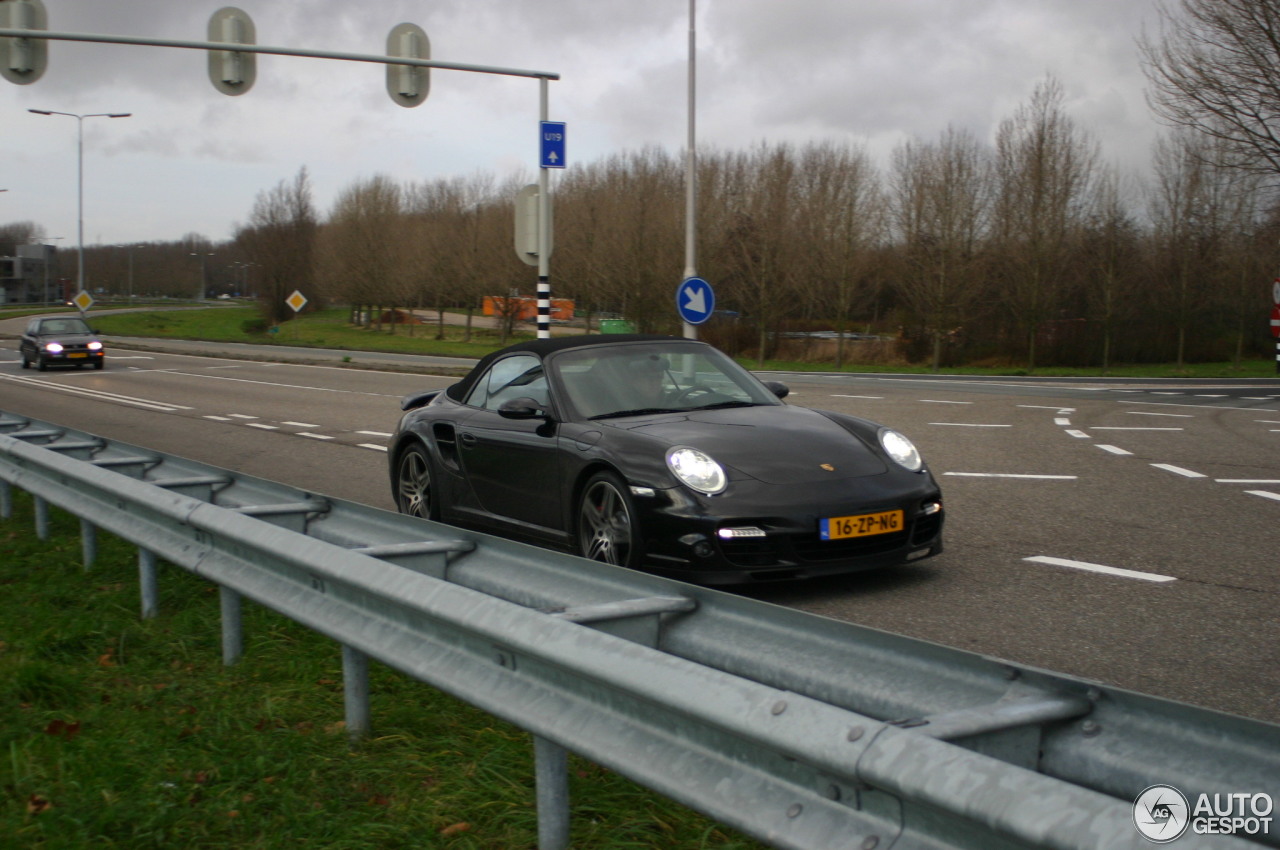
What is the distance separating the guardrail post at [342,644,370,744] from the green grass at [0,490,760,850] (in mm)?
49

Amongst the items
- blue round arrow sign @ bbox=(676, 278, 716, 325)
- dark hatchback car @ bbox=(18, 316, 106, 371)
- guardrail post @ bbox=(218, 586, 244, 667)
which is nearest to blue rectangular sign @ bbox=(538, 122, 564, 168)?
blue round arrow sign @ bbox=(676, 278, 716, 325)

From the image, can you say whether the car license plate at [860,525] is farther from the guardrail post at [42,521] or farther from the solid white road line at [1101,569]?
the guardrail post at [42,521]

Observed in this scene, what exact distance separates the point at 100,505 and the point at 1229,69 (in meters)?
28.0

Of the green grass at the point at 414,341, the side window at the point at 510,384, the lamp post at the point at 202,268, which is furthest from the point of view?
the lamp post at the point at 202,268

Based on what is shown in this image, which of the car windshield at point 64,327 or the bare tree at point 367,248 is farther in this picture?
the bare tree at point 367,248

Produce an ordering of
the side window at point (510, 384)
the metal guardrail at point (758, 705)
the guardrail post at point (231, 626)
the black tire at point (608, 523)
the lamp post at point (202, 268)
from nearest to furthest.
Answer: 1. the metal guardrail at point (758, 705)
2. the guardrail post at point (231, 626)
3. the black tire at point (608, 523)
4. the side window at point (510, 384)
5. the lamp post at point (202, 268)

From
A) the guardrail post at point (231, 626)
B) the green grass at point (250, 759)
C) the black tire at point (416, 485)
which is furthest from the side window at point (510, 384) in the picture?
the guardrail post at point (231, 626)

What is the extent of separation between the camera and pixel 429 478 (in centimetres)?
750

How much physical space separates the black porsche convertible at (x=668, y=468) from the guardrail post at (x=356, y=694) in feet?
6.71

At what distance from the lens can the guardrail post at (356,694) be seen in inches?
144

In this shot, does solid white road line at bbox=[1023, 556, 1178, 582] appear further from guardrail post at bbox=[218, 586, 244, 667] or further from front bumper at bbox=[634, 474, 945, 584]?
guardrail post at bbox=[218, 586, 244, 667]

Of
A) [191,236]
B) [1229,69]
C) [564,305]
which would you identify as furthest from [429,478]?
[191,236]

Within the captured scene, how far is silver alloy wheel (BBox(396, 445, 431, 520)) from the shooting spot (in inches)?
299

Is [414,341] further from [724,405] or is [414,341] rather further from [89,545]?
[724,405]
